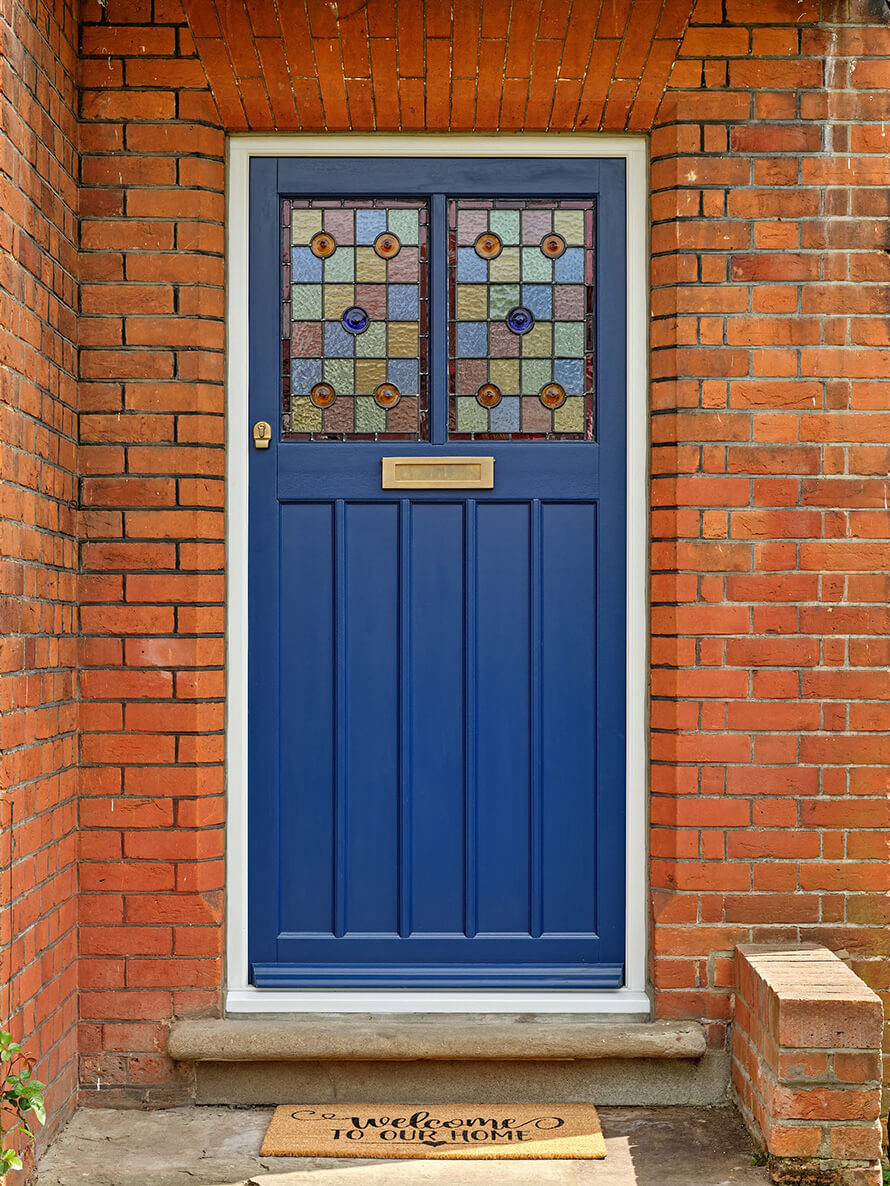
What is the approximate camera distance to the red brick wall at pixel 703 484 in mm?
3328

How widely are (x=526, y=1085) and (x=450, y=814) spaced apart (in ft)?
2.63

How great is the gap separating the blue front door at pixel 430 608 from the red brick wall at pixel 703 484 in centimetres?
22

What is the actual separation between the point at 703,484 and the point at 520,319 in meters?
0.77

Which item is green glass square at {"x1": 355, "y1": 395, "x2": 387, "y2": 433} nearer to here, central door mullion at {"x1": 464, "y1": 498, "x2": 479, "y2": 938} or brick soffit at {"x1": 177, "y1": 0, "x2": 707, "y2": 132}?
central door mullion at {"x1": 464, "y1": 498, "x2": 479, "y2": 938}

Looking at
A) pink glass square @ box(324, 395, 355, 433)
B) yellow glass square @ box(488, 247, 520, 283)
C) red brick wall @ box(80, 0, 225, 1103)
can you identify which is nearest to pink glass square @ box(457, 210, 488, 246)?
yellow glass square @ box(488, 247, 520, 283)

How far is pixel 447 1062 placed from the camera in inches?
129

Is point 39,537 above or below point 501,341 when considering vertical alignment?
below

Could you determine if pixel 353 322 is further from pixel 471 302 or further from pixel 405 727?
pixel 405 727

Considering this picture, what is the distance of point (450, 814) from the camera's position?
350 cm

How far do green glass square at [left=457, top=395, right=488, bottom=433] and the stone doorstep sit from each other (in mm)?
1785

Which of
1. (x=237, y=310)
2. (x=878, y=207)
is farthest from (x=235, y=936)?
(x=878, y=207)

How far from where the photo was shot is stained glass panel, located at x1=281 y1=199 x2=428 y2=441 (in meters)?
3.51

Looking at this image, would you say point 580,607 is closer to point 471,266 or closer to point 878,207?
point 471,266

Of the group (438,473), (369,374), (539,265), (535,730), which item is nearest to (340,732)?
(535,730)
